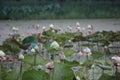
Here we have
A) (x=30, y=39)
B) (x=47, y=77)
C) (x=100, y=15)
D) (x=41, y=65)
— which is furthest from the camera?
(x=100, y=15)

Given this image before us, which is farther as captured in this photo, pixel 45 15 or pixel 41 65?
pixel 45 15

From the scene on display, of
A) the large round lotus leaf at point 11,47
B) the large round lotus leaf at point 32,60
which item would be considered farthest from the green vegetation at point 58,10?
the large round lotus leaf at point 32,60

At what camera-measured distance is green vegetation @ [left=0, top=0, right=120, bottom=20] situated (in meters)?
10.7

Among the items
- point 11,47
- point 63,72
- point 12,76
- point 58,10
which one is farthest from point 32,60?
point 58,10

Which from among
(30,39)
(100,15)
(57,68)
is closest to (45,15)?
(100,15)

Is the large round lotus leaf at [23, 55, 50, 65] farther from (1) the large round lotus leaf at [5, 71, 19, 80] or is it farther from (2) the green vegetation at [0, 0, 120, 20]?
(2) the green vegetation at [0, 0, 120, 20]

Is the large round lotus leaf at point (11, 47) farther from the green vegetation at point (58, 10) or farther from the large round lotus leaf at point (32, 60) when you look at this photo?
the green vegetation at point (58, 10)

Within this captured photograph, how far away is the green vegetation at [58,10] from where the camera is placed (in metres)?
10.7

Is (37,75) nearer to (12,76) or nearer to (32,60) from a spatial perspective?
(12,76)

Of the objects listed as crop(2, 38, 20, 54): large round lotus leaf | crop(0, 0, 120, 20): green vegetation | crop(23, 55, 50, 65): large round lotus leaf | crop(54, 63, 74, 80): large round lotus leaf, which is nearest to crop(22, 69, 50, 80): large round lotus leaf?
crop(54, 63, 74, 80): large round lotus leaf

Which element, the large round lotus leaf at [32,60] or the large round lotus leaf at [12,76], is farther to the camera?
the large round lotus leaf at [32,60]

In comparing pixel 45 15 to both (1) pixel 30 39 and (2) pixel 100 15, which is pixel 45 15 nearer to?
(2) pixel 100 15

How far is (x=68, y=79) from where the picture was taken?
55.2 inches

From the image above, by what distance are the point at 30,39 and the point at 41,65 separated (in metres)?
0.63
